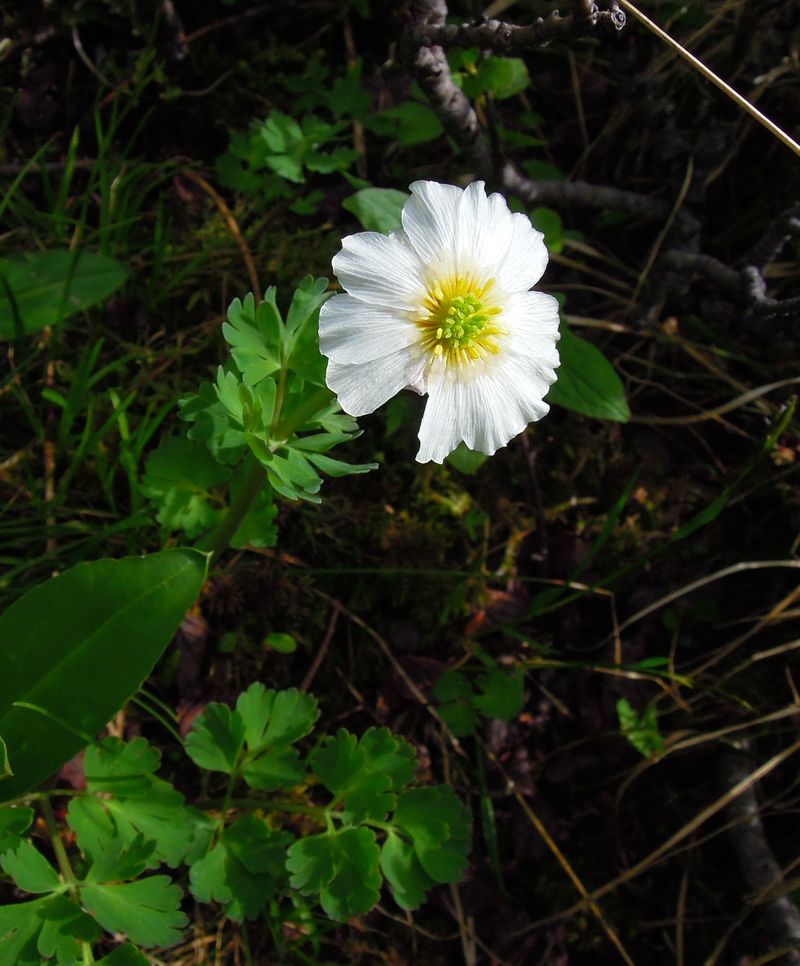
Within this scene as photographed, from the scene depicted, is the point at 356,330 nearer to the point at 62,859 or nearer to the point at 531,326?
the point at 531,326

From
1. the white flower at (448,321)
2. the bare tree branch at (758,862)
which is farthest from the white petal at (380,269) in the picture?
the bare tree branch at (758,862)

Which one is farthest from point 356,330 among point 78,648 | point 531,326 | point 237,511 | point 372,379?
point 78,648

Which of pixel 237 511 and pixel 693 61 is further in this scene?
pixel 237 511

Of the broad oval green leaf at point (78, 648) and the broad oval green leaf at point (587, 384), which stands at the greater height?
the broad oval green leaf at point (587, 384)

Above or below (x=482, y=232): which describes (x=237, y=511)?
below

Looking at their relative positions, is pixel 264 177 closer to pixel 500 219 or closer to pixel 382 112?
pixel 382 112

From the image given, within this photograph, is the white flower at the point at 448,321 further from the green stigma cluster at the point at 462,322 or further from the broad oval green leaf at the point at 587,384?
the broad oval green leaf at the point at 587,384

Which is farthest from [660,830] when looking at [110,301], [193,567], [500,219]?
[110,301]
